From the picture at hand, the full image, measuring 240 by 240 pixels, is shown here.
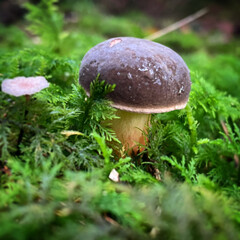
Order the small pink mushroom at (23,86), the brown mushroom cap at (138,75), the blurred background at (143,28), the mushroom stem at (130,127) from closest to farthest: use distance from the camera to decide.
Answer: the small pink mushroom at (23,86), the brown mushroom cap at (138,75), the mushroom stem at (130,127), the blurred background at (143,28)

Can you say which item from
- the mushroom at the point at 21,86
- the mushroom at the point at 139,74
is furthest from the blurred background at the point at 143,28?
the mushroom at the point at 21,86

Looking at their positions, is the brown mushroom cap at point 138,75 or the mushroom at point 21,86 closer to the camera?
the mushroom at point 21,86

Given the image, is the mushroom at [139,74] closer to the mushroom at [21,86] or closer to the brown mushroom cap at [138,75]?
the brown mushroom cap at [138,75]

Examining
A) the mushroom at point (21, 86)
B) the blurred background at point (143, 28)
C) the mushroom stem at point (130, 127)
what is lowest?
the blurred background at point (143, 28)

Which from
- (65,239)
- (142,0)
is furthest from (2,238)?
(142,0)

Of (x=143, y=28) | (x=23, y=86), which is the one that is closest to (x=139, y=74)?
(x=23, y=86)

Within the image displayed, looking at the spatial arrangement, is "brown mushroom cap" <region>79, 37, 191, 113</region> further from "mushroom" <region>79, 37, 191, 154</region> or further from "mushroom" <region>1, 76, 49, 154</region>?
"mushroom" <region>1, 76, 49, 154</region>

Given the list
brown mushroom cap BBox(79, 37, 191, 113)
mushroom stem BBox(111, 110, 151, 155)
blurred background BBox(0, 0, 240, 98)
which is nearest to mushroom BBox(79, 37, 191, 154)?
brown mushroom cap BBox(79, 37, 191, 113)

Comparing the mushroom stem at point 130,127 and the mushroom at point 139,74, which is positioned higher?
the mushroom at point 139,74
